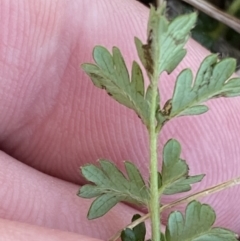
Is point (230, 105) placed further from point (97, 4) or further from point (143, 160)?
point (97, 4)

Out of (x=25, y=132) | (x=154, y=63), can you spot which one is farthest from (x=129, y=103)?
(x=25, y=132)

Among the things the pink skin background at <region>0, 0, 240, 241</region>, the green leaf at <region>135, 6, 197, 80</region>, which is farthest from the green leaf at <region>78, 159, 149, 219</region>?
the pink skin background at <region>0, 0, 240, 241</region>

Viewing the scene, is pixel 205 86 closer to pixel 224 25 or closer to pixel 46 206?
pixel 46 206

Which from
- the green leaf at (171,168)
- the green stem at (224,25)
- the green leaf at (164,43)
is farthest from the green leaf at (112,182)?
the green stem at (224,25)

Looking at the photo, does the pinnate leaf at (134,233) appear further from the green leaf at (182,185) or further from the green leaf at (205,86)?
the green leaf at (205,86)

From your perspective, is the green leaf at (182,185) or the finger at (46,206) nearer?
the green leaf at (182,185)

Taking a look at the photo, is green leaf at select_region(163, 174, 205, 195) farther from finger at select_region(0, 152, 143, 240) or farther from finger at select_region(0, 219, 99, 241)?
finger at select_region(0, 152, 143, 240)
